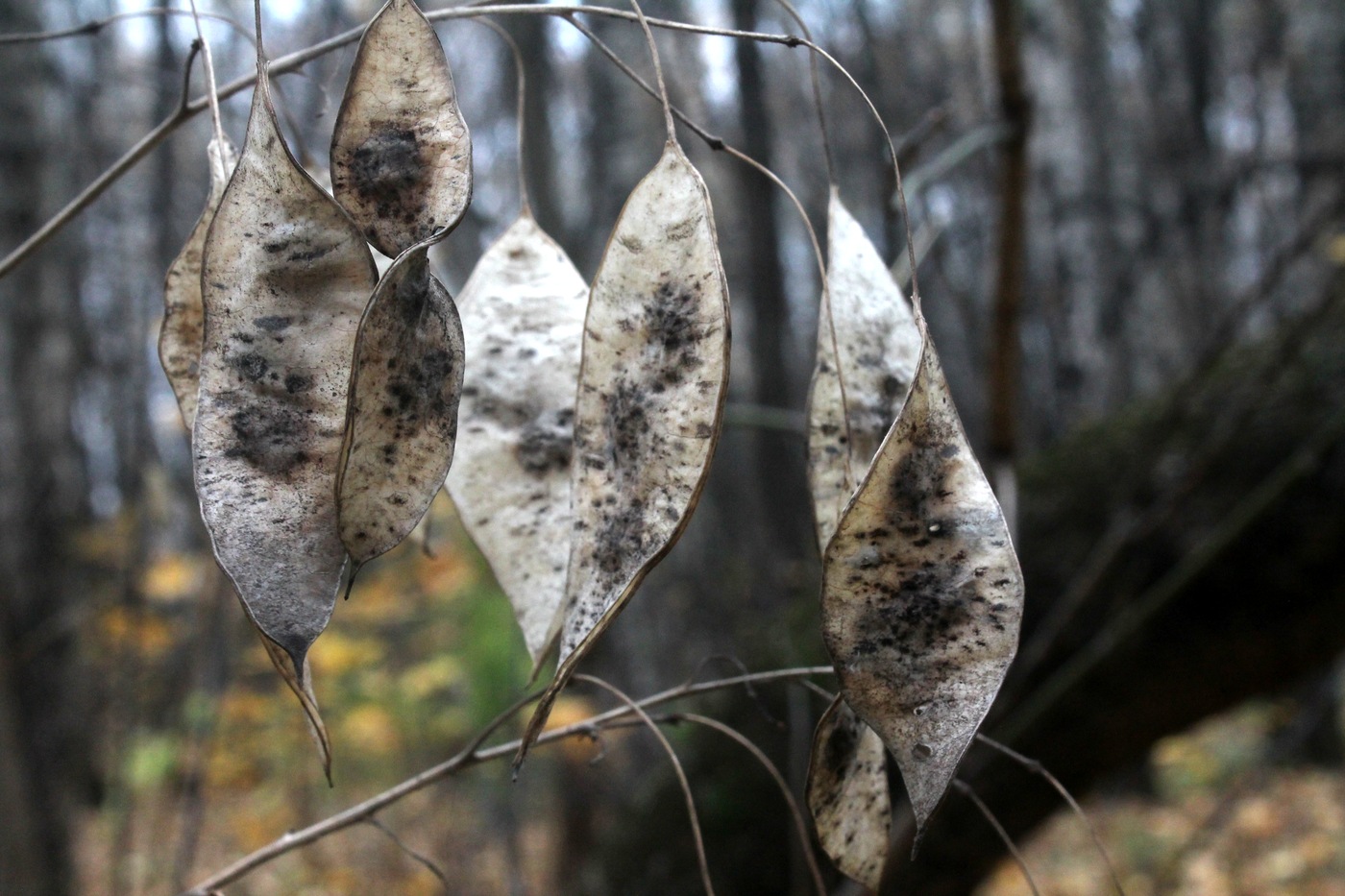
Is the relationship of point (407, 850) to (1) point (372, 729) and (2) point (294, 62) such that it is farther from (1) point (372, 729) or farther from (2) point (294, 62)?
(1) point (372, 729)

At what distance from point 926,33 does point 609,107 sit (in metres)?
1.95

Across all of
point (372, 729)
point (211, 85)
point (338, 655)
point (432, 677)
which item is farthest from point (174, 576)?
point (211, 85)

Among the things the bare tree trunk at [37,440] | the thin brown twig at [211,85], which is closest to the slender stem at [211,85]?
the thin brown twig at [211,85]

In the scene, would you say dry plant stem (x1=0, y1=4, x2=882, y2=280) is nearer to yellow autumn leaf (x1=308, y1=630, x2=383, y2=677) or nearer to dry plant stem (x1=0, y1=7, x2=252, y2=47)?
dry plant stem (x1=0, y1=7, x2=252, y2=47)

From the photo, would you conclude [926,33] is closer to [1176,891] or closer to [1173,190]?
[1173,190]

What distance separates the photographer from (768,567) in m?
3.34

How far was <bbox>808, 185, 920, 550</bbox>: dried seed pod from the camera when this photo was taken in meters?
0.55

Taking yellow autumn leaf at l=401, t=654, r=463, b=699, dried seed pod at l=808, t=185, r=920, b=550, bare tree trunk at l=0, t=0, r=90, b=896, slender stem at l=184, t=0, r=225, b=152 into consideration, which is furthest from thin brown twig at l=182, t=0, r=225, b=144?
yellow autumn leaf at l=401, t=654, r=463, b=699

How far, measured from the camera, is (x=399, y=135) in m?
0.48

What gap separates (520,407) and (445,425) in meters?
0.18

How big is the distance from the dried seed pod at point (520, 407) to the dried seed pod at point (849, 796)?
0.54 feet

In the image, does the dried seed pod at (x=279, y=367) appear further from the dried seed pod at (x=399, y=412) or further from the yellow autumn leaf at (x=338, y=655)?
the yellow autumn leaf at (x=338, y=655)

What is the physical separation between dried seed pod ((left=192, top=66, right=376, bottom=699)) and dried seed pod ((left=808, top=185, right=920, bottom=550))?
0.77 feet

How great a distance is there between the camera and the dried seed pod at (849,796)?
51cm
